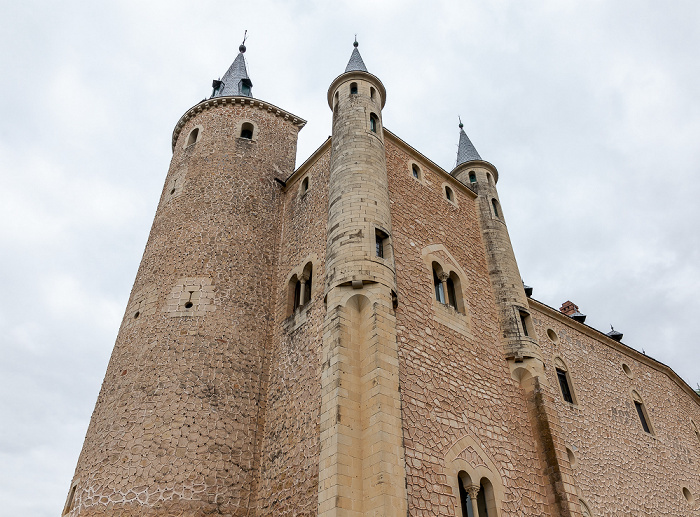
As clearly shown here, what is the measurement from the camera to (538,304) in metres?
18.2

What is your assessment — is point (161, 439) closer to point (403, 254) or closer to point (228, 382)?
point (228, 382)

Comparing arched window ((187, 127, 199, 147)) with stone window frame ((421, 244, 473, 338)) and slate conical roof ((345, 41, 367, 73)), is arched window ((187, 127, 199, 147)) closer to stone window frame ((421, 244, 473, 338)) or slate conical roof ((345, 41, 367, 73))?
slate conical roof ((345, 41, 367, 73))

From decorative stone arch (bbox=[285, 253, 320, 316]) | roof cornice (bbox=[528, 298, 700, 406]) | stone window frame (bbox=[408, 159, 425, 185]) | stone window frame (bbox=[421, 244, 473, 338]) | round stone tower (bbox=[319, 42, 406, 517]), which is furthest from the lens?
roof cornice (bbox=[528, 298, 700, 406])

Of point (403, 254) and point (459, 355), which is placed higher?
point (403, 254)

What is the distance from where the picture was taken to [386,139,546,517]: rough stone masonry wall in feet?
31.1

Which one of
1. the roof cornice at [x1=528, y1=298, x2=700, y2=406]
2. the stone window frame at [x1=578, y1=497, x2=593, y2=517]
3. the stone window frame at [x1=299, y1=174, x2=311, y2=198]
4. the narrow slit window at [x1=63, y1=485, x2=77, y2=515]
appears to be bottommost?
the narrow slit window at [x1=63, y1=485, x2=77, y2=515]

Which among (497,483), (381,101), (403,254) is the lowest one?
(497,483)

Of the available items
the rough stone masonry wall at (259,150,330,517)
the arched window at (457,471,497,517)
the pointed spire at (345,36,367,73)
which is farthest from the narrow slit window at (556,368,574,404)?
the pointed spire at (345,36,367,73)

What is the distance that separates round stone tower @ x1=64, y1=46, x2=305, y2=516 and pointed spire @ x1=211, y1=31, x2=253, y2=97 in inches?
132

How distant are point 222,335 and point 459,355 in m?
5.52

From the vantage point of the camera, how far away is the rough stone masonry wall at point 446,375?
31.1 feet

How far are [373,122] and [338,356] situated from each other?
7.08 m

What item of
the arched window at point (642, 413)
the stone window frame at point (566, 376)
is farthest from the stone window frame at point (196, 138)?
the arched window at point (642, 413)

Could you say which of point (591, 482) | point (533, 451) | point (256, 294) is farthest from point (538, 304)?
point (256, 294)
